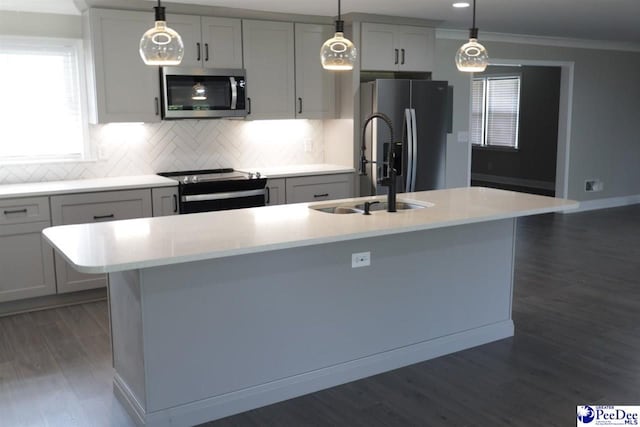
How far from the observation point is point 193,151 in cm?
560

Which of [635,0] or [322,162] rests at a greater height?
[635,0]

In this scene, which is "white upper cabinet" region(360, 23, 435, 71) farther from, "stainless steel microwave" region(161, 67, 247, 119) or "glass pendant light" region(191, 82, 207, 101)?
"glass pendant light" region(191, 82, 207, 101)

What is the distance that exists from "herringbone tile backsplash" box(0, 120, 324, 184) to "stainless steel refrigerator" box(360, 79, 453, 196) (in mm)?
722

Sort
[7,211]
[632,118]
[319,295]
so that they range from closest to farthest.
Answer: [319,295] < [7,211] < [632,118]

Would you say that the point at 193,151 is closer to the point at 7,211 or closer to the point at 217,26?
the point at 217,26

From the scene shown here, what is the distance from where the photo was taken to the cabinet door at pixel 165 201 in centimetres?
488

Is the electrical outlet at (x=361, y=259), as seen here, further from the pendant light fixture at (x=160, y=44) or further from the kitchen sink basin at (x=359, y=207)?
the pendant light fixture at (x=160, y=44)

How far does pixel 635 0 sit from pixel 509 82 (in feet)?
18.8

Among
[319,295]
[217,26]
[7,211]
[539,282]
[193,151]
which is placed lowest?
[539,282]

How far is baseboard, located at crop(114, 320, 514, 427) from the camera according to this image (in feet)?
9.47

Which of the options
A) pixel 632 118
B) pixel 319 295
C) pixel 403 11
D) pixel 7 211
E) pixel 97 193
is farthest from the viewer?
pixel 632 118

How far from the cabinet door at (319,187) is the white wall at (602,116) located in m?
3.02

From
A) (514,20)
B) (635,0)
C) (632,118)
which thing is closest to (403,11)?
(514,20)

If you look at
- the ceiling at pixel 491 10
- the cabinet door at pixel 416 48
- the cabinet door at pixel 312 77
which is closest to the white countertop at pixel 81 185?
the ceiling at pixel 491 10
